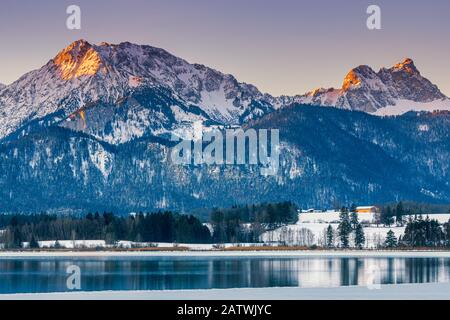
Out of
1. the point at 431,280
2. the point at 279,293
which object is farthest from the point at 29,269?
the point at 279,293

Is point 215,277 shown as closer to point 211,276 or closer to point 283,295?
point 211,276

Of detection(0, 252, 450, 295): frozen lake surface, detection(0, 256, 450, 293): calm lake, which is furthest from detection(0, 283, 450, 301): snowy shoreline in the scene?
detection(0, 256, 450, 293): calm lake

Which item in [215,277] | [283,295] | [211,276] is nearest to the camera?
[283,295]

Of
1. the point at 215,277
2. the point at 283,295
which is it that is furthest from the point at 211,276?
the point at 283,295

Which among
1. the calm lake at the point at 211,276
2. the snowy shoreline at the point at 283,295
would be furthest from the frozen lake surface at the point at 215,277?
the snowy shoreline at the point at 283,295

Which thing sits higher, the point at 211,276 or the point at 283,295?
the point at 283,295

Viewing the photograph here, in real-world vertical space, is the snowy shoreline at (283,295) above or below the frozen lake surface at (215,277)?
above

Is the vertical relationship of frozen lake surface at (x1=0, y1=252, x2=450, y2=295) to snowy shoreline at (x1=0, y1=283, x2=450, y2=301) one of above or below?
below

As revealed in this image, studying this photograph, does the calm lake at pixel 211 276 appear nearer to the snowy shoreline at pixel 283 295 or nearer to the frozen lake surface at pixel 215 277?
the frozen lake surface at pixel 215 277

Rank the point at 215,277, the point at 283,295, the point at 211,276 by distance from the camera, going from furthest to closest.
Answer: the point at 211,276
the point at 215,277
the point at 283,295

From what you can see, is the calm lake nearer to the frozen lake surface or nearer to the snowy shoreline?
the frozen lake surface

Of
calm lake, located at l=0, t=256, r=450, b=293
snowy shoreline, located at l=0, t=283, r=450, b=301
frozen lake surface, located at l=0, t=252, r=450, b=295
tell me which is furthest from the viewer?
calm lake, located at l=0, t=256, r=450, b=293
